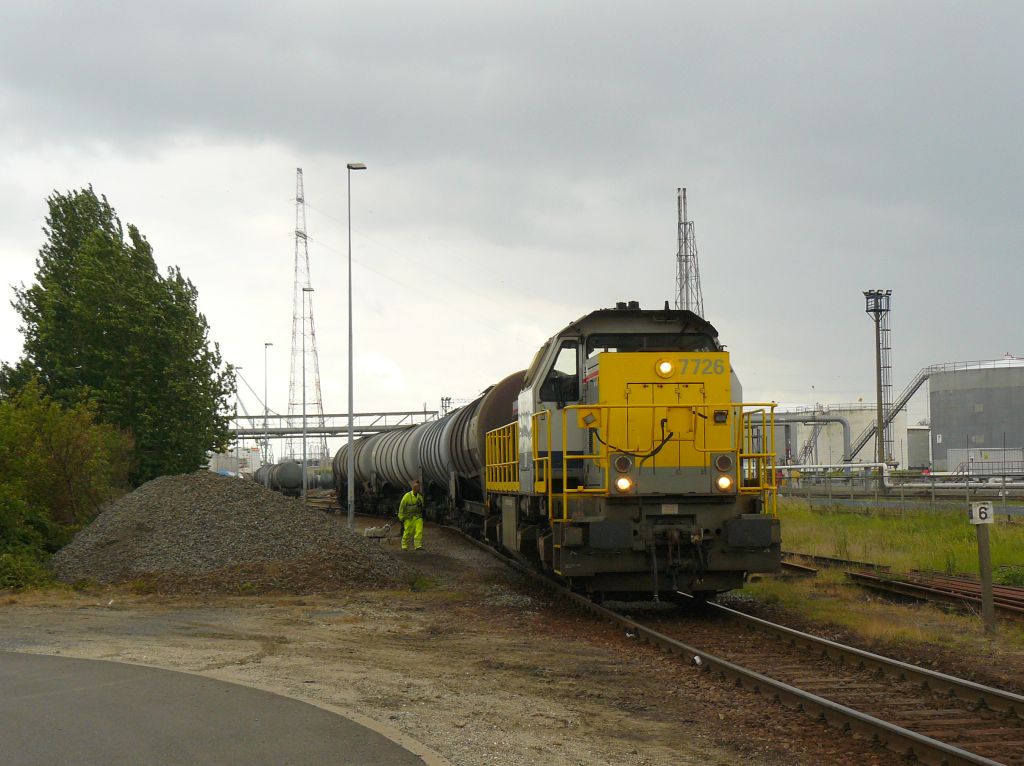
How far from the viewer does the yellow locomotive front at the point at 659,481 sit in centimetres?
1156

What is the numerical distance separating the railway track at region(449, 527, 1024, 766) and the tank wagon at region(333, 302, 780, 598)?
79 cm

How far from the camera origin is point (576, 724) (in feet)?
23.3

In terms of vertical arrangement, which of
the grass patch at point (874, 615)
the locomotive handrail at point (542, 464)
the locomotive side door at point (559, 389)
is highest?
the locomotive side door at point (559, 389)

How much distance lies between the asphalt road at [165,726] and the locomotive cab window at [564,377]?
246 inches

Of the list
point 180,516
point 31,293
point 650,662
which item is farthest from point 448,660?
point 31,293

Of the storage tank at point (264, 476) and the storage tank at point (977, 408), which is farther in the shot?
the storage tank at point (977, 408)

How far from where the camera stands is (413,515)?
21.4m

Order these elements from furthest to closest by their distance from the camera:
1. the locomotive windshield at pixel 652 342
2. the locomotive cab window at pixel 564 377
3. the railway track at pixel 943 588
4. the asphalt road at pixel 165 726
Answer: the locomotive cab window at pixel 564 377 → the locomotive windshield at pixel 652 342 → the railway track at pixel 943 588 → the asphalt road at pixel 165 726

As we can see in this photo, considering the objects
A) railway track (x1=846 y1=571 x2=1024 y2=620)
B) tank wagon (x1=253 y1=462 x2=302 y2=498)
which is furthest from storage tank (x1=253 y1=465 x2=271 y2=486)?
railway track (x1=846 y1=571 x2=1024 y2=620)

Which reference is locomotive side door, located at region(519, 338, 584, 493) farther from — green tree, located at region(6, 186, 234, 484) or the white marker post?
green tree, located at region(6, 186, 234, 484)

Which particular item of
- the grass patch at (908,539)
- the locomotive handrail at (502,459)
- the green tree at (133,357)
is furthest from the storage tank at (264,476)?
the locomotive handrail at (502,459)

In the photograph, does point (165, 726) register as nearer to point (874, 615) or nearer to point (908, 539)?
point (874, 615)

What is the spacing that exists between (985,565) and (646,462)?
383 cm

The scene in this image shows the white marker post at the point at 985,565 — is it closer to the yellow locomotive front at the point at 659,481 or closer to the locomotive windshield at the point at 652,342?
the yellow locomotive front at the point at 659,481
